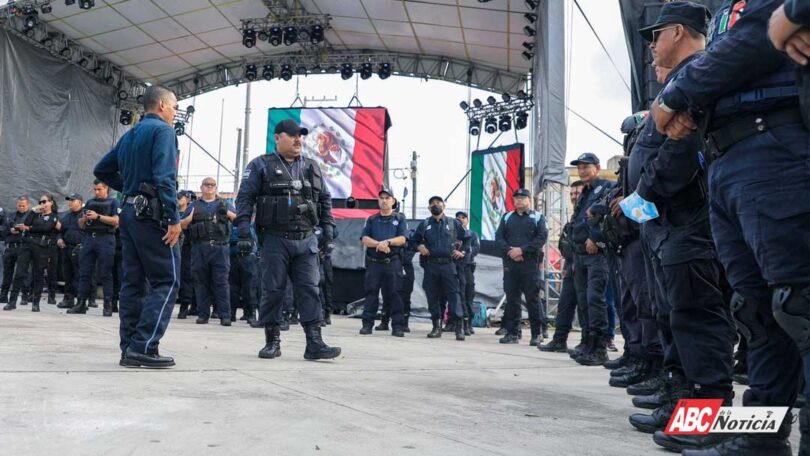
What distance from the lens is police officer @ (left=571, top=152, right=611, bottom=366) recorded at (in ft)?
19.7

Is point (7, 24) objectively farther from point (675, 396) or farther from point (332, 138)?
point (675, 396)

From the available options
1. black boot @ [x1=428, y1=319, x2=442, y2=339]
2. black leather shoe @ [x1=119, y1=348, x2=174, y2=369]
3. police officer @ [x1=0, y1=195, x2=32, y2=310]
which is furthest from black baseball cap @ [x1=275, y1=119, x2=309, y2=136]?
police officer @ [x1=0, y1=195, x2=32, y2=310]

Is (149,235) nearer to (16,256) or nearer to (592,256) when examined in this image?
(592,256)

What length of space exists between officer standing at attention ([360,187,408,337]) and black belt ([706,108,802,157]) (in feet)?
21.8

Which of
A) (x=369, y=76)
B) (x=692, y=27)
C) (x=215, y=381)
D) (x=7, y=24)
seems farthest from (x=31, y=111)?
(x=692, y=27)

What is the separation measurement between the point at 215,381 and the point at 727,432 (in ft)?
8.14

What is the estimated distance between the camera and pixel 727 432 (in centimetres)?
213

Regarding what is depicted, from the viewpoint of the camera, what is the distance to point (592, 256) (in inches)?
245

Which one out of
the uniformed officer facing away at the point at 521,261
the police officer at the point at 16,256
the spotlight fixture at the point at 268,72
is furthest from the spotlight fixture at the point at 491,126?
the police officer at the point at 16,256

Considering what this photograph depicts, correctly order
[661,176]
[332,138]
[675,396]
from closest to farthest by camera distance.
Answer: [661,176]
[675,396]
[332,138]

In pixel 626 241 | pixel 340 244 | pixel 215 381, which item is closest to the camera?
pixel 215 381

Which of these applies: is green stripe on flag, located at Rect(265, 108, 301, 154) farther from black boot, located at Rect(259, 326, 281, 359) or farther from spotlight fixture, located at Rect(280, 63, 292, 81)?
black boot, located at Rect(259, 326, 281, 359)

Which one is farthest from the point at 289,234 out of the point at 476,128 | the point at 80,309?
the point at 476,128

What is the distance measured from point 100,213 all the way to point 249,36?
27.4ft
